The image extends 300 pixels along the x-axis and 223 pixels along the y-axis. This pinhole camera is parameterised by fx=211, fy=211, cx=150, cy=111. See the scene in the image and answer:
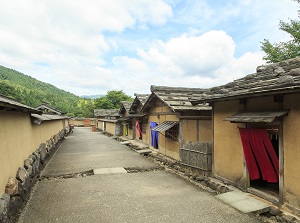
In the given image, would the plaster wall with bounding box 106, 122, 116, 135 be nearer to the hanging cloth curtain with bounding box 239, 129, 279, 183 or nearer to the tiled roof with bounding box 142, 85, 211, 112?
the tiled roof with bounding box 142, 85, 211, 112

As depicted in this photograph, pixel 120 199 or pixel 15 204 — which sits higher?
pixel 15 204

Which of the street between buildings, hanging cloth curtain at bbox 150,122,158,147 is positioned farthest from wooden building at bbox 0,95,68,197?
hanging cloth curtain at bbox 150,122,158,147

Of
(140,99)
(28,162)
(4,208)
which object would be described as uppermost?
(140,99)

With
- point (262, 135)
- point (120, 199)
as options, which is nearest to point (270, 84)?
point (262, 135)

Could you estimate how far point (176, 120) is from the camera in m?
13.4

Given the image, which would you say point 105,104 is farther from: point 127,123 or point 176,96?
point 176,96

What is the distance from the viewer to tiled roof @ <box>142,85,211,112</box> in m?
12.2

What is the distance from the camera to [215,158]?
30.2 feet

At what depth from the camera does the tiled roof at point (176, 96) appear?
480 inches

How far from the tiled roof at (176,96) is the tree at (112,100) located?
152 feet

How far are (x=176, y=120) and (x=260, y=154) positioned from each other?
6.79 m

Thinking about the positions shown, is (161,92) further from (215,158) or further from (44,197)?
(44,197)

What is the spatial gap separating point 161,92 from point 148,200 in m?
9.23

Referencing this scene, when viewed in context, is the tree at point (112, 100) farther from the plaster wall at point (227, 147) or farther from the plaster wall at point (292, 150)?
the plaster wall at point (292, 150)
